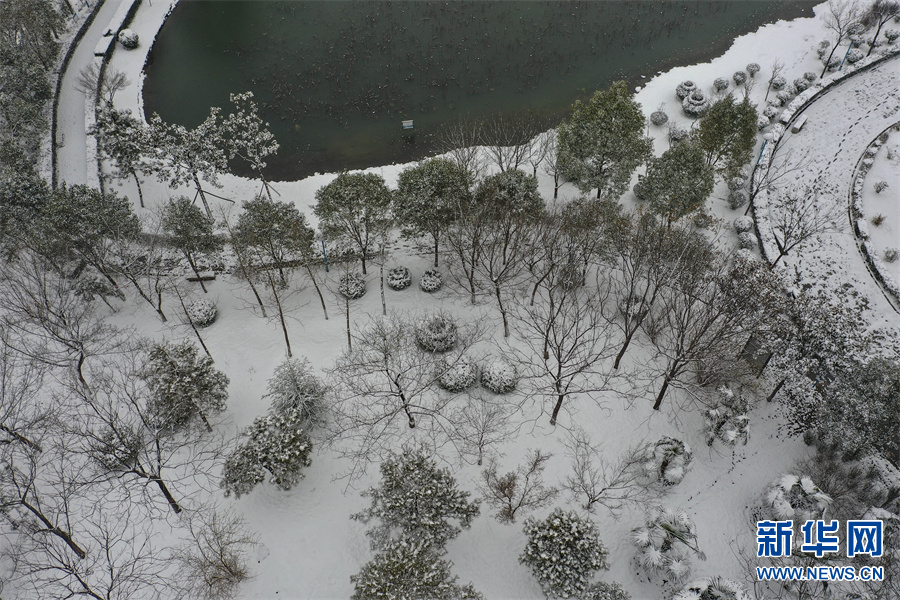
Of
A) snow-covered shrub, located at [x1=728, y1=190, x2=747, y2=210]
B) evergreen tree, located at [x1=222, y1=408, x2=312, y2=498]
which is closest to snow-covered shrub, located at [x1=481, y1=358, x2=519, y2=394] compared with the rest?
evergreen tree, located at [x1=222, y1=408, x2=312, y2=498]

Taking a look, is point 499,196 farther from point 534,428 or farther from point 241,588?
point 241,588

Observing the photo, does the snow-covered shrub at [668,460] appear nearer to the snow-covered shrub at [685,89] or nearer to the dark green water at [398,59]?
the dark green water at [398,59]

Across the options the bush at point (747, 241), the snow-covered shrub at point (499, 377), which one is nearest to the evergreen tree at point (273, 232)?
the snow-covered shrub at point (499, 377)

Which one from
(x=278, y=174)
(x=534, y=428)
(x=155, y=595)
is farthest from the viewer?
(x=278, y=174)

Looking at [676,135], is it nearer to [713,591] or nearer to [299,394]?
[713,591]

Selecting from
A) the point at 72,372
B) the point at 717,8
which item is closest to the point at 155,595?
the point at 72,372

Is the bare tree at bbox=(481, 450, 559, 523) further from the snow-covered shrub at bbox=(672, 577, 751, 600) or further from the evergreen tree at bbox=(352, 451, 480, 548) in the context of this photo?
the snow-covered shrub at bbox=(672, 577, 751, 600)
